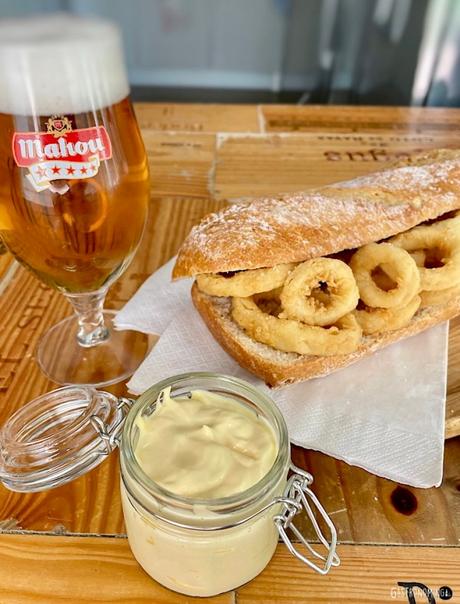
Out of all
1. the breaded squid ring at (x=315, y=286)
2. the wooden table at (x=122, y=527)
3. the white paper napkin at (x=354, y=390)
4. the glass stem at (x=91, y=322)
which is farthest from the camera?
the glass stem at (x=91, y=322)

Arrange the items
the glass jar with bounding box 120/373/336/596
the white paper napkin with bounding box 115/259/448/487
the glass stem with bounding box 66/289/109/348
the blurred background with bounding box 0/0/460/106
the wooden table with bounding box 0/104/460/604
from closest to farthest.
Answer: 1. the glass jar with bounding box 120/373/336/596
2. the wooden table with bounding box 0/104/460/604
3. the white paper napkin with bounding box 115/259/448/487
4. the glass stem with bounding box 66/289/109/348
5. the blurred background with bounding box 0/0/460/106

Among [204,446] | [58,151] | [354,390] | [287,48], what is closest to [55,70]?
[58,151]

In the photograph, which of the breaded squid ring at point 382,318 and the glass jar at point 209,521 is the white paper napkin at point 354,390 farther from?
the glass jar at point 209,521

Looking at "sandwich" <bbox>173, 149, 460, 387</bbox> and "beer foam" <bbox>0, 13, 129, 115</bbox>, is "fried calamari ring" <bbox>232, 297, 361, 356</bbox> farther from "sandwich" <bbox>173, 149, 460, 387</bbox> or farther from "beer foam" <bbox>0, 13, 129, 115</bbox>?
"beer foam" <bbox>0, 13, 129, 115</bbox>

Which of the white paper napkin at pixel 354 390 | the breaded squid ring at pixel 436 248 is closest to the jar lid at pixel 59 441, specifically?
the white paper napkin at pixel 354 390

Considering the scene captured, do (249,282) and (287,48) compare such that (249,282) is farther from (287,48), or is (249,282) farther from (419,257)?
(287,48)

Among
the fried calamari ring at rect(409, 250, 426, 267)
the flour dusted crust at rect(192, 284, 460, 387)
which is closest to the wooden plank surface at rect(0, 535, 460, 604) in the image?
the flour dusted crust at rect(192, 284, 460, 387)

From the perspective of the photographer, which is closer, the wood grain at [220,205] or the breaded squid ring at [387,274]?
the wood grain at [220,205]
